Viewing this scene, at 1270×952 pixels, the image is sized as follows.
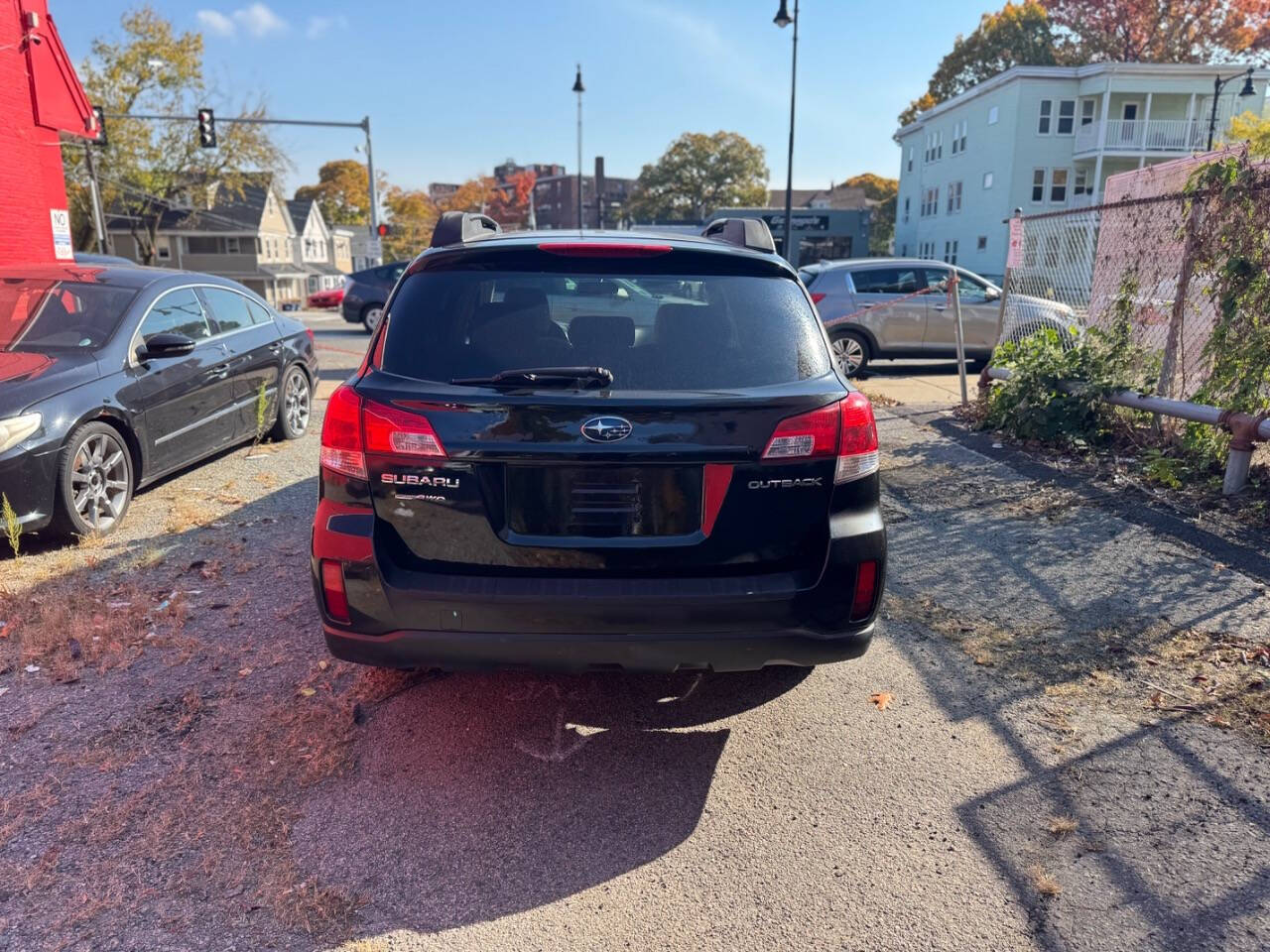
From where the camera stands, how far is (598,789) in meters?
3.17

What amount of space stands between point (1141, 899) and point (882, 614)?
2135 mm

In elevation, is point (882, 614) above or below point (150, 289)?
below

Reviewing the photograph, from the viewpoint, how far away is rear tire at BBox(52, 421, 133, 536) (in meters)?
5.32

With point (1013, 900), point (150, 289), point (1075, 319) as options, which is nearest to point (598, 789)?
point (1013, 900)

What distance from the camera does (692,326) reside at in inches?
126

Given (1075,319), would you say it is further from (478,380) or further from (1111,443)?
(478,380)

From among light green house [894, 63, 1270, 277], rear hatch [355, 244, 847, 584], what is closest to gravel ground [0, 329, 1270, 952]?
rear hatch [355, 244, 847, 584]

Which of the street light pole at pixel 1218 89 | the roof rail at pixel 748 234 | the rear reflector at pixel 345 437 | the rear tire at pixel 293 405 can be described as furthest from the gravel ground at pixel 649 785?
the street light pole at pixel 1218 89

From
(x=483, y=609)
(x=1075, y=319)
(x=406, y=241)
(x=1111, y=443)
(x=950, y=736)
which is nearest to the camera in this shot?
(x=483, y=609)

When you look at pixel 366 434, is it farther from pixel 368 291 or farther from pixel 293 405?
pixel 368 291

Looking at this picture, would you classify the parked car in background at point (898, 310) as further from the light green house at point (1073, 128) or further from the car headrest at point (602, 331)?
the light green house at point (1073, 128)

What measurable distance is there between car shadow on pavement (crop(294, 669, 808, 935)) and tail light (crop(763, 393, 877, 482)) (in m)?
1.07

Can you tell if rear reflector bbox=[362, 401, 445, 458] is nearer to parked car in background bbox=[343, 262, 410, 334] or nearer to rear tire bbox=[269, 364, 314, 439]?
rear tire bbox=[269, 364, 314, 439]

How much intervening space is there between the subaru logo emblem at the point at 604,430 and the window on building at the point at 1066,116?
48428 mm
